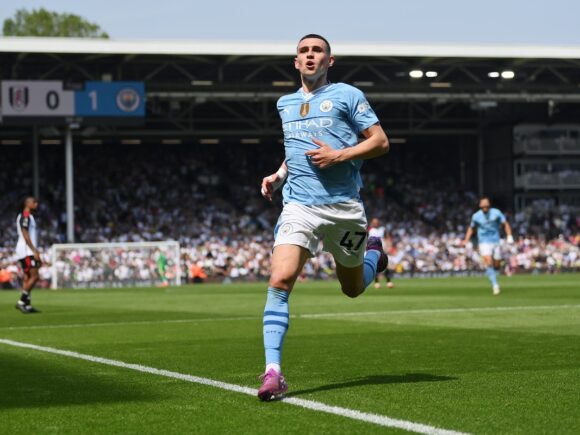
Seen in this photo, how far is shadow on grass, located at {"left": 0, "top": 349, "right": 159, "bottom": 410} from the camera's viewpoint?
7.34 meters

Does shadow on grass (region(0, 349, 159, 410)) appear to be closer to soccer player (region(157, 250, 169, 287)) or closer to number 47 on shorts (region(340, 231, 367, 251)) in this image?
number 47 on shorts (region(340, 231, 367, 251))

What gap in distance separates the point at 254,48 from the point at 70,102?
8580 mm

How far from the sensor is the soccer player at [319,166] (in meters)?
7.52

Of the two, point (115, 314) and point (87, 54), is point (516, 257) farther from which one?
point (115, 314)

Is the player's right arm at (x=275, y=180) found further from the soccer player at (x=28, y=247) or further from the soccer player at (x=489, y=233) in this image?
the soccer player at (x=489, y=233)

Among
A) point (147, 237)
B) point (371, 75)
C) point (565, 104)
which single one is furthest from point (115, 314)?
point (565, 104)

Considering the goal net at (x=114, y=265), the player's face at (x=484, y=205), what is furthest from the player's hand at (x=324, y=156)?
the goal net at (x=114, y=265)

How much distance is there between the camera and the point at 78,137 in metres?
59.6

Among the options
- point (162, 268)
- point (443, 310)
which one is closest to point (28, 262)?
point (443, 310)

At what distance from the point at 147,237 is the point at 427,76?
15.4 metres

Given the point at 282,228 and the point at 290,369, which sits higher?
the point at 282,228

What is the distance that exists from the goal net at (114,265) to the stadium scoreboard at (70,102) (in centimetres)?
672

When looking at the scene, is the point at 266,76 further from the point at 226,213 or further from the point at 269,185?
the point at 269,185

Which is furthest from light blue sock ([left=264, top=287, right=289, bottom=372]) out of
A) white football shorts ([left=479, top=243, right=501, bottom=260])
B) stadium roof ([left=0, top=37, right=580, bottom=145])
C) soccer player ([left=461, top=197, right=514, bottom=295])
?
stadium roof ([left=0, top=37, right=580, bottom=145])
